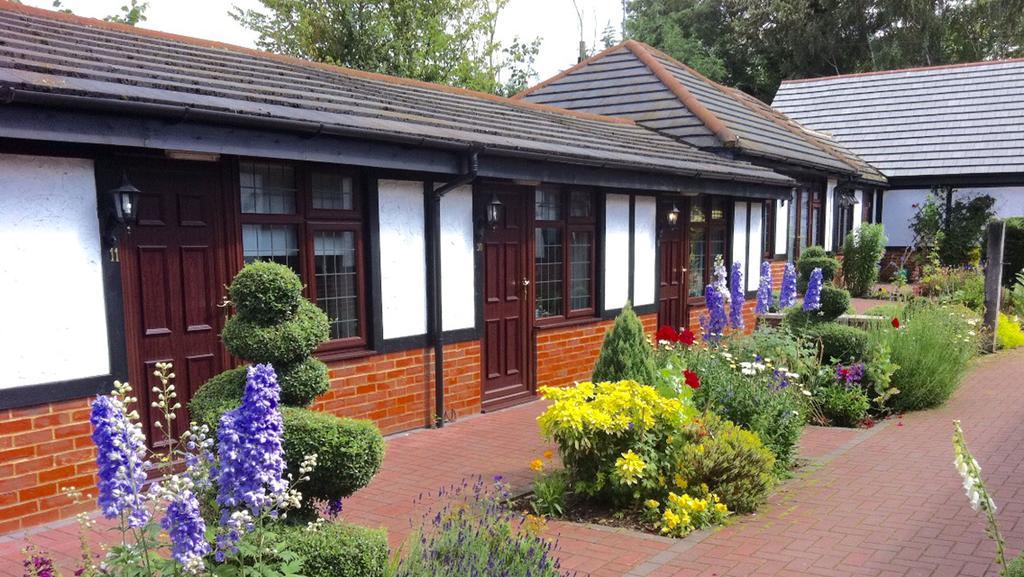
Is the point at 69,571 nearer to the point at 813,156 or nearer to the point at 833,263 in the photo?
the point at 833,263

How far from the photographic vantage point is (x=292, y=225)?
268 inches

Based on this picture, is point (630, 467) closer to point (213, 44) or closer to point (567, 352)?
point (567, 352)

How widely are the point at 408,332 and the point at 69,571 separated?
3.91m

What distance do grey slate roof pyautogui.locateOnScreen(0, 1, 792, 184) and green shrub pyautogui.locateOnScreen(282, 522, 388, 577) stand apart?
3.25m

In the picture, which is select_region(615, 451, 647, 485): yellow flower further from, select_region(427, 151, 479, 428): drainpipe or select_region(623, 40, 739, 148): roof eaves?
select_region(623, 40, 739, 148): roof eaves

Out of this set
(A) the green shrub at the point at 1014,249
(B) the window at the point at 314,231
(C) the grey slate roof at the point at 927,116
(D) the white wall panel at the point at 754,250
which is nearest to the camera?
(B) the window at the point at 314,231

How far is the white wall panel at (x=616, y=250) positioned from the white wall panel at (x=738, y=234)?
3.34 metres

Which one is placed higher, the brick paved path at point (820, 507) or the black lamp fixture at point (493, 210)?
the black lamp fixture at point (493, 210)

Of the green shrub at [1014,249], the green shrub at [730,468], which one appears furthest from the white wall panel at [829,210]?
the green shrub at [730,468]

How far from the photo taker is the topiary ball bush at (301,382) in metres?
4.00

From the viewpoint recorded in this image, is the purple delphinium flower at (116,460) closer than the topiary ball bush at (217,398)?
Yes

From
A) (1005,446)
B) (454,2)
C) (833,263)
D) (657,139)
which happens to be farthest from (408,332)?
(454,2)

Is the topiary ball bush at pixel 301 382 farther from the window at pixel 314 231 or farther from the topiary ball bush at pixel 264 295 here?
the window at pixel 314 231

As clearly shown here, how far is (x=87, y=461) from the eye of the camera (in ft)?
17.7
